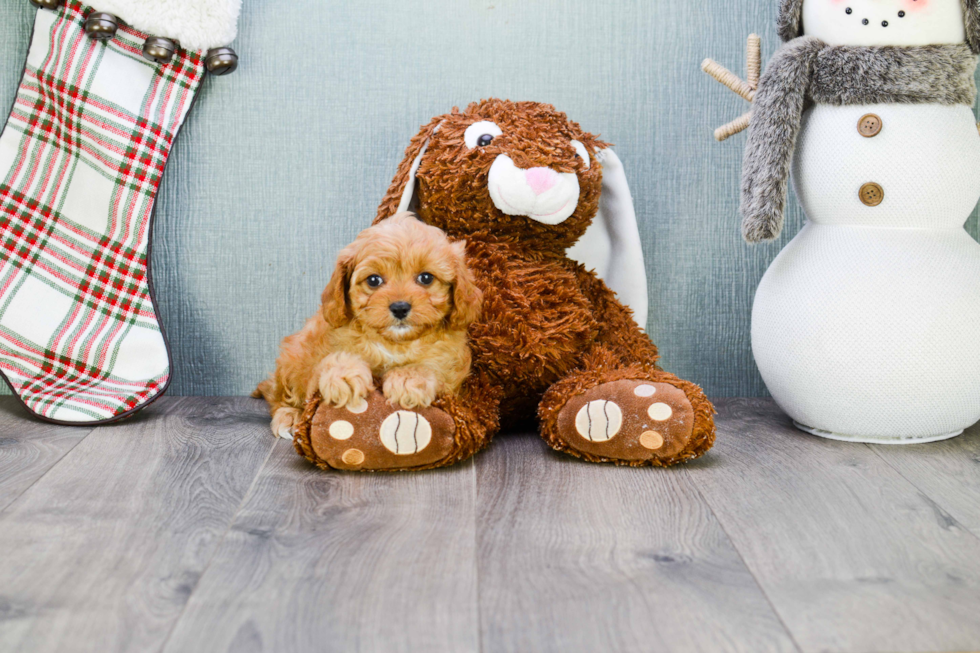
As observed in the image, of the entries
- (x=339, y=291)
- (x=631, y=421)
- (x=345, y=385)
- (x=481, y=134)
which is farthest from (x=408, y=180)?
(x=631, y=421)

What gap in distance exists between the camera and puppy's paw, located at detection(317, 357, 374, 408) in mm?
1031

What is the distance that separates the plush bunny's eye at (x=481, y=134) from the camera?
3.79ft

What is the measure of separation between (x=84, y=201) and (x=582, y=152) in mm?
810

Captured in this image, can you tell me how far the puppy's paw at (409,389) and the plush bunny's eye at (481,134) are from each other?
0.33m

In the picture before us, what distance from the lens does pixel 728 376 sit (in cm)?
148

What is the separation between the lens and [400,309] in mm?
1019

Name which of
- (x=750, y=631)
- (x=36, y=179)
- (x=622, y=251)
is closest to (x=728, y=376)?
(x=622, y=251)

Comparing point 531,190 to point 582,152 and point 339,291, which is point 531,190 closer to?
point 582,152

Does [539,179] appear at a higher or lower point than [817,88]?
lower

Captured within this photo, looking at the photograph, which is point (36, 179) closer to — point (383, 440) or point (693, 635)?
point (383, 440)

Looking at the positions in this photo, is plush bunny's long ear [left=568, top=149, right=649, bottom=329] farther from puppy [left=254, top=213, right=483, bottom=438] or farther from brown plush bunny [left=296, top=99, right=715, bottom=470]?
puppy [left=254, top=213, right=483, bottom=438]

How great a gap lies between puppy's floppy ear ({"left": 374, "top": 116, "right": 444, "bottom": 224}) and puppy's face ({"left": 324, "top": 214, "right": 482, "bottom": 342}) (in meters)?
0.14

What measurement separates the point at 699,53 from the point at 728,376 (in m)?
0.56

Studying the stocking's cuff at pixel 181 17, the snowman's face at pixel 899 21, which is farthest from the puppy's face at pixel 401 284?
the snowman's face at pixel 899 21
